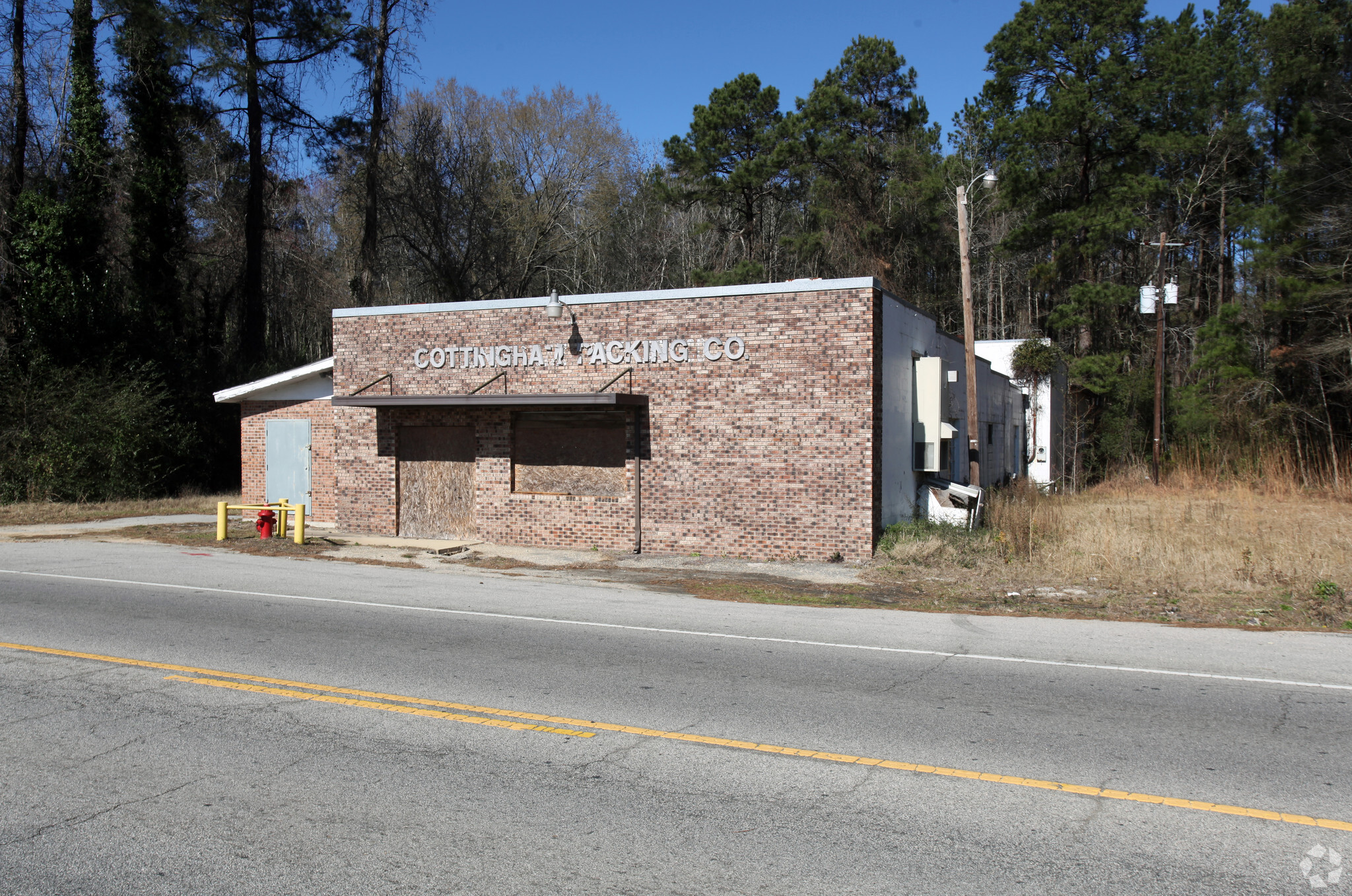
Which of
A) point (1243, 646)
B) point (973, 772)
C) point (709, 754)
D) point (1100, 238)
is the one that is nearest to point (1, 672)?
point (709, 754)

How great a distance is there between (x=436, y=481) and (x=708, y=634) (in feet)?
34.2

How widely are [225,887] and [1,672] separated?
509 centimetres

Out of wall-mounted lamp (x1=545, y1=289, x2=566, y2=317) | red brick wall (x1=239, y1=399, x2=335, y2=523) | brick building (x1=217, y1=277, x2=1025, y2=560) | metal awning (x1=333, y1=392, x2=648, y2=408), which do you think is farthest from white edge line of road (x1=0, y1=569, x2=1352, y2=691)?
red brick wall (x1=239, y1=399, x2=335, y2=523)

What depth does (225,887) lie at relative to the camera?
4.13m

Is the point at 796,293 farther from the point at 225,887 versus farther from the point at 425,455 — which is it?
the point at 225,887

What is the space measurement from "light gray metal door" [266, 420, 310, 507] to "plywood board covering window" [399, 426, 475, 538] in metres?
4.30

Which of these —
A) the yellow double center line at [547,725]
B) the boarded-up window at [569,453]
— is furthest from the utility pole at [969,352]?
the yellow double center line at [547,725]

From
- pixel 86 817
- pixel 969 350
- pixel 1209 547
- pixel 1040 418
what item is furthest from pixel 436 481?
pixel 1040 418

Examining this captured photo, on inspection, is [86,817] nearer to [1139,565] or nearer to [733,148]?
[1139,565]

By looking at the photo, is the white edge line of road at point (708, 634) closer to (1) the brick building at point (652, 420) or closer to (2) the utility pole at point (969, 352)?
(1) the brick building at point (652, 420)

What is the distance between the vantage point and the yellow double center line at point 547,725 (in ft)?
16.5

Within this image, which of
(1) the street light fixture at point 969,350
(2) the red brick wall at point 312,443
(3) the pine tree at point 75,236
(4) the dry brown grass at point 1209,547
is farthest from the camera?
(3) the pine tree at point 75,236

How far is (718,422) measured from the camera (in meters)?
16.3

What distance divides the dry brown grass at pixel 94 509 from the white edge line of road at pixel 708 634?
10493 millimetres
